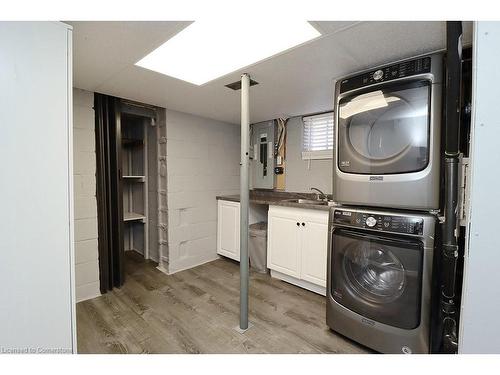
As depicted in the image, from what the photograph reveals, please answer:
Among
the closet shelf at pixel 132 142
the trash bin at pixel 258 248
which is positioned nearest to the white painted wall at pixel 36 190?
the trash bin at pixel 258 248

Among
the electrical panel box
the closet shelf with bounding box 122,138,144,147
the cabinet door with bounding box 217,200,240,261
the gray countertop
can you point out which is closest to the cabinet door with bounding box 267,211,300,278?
the gray countertop

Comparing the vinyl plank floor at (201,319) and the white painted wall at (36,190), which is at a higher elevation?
the white painted wall at (36,190)

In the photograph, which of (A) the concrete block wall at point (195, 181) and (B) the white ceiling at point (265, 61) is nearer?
(B) the white ceiling at point (265, 61)

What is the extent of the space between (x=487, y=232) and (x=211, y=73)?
182cm

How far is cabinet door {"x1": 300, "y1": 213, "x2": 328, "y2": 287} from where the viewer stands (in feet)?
6.91

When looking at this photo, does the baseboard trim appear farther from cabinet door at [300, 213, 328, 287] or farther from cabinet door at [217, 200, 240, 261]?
cabinet door at [300, 213, 328, 287]

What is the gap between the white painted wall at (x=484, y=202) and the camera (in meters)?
0.80

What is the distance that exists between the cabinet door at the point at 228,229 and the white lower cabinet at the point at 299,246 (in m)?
0.51

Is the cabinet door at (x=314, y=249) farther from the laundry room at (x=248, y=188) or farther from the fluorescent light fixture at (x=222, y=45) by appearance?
the fluorescent light fixture at (x=222, y=45)

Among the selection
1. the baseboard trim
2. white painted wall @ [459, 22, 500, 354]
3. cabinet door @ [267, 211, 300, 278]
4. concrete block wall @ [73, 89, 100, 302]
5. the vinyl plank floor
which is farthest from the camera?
the baseboard trim

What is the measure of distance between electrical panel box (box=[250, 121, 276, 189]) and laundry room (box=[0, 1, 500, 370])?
14cm

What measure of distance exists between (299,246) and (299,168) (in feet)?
3.62

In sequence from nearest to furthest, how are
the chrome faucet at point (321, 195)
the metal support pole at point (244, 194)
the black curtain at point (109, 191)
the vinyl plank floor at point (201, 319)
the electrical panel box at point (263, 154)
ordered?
the vinyl plank floor at point (201, 319)
the metal support pole at point (244, 194)
the black curtain at point (109, 191)
the chrome faucet at point (321, 195)
the electrical panel box at point (263, 154)

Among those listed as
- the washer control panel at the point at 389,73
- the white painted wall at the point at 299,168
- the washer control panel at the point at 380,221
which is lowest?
the washer control panel at the point at 380,221
